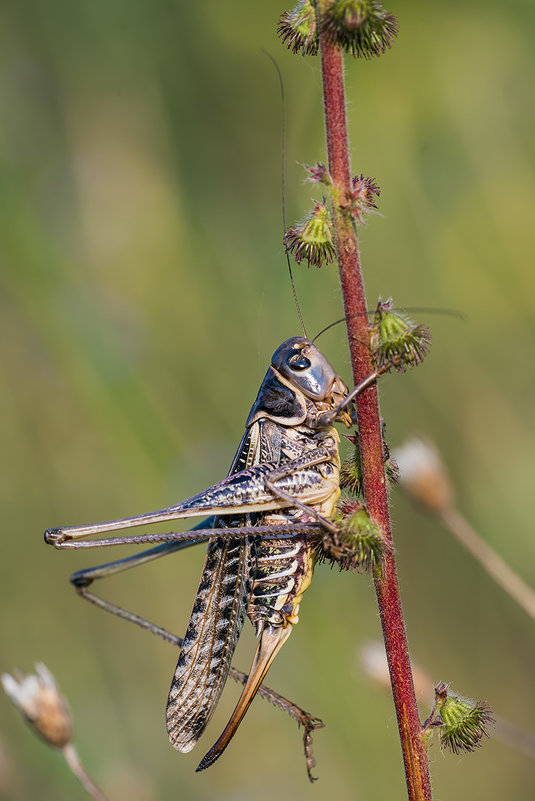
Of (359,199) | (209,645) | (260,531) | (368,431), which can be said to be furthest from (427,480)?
(359,199)

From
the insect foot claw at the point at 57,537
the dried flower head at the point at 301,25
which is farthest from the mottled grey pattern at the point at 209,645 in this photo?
the dried flower head at the point at 301,25

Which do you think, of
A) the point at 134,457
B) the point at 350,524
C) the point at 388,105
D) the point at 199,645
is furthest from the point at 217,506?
the point at 388,105

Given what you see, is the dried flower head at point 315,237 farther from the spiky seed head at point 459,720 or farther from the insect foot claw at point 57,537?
the insect foot claw at point 57,537

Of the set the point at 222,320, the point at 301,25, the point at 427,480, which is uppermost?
the point at 222,320

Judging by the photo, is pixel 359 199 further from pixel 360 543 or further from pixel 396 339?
pixel 360 543

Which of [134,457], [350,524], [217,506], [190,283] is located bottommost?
[350,524]

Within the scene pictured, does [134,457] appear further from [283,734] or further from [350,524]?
[350,524]

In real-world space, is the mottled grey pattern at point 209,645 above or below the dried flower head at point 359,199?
below
